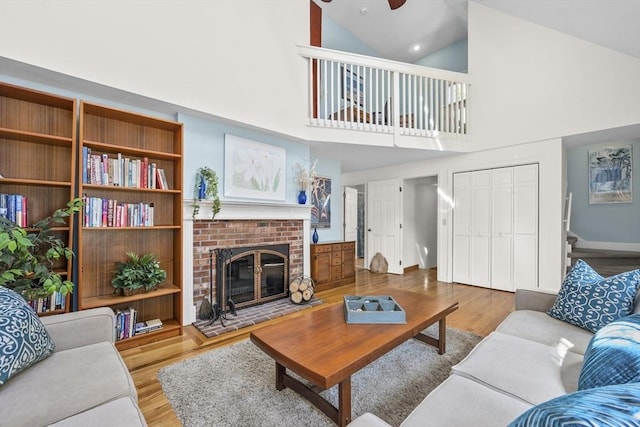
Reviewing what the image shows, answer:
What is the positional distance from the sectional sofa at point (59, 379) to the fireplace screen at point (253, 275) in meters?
1.58

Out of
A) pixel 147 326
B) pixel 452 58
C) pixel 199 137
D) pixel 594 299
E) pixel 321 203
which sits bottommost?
pixel 147 326

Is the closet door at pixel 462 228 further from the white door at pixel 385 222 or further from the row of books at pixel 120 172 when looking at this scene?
the row of books at pixel 120 172

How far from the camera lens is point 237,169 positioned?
320 centimetres

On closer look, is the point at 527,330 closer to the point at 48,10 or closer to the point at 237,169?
the point at 237,169

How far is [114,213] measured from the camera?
90.7 inches

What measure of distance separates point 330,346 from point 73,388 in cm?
113

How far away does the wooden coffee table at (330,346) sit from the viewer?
1270 millimetres

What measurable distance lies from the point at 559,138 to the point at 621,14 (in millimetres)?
1564

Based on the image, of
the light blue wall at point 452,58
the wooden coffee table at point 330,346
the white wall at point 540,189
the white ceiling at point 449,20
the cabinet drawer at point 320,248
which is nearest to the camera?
the wooden coffee table at point 330,346

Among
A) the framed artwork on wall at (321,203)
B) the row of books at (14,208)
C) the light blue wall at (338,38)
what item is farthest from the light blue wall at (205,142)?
the light blue wall at (338,38)

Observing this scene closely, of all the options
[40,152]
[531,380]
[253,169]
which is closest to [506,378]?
[531,380]

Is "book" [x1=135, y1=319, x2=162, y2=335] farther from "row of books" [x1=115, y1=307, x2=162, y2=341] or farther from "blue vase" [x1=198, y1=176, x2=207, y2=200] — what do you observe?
"blue vase" [x1=198, y1=176, x2=207, y2=200]

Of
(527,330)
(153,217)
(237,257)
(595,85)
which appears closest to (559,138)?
(595,85)

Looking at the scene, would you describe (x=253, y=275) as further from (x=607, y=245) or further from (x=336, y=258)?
(x=607, y=245)
